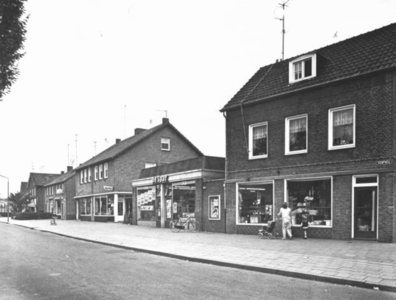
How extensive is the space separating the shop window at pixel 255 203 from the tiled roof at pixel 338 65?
448cm

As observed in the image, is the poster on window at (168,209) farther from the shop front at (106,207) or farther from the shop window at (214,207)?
the shop front at (106,207)

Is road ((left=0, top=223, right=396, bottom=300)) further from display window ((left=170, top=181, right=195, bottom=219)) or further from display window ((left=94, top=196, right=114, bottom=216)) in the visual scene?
display window ((left=94, top=196, right=114, bottom=216))

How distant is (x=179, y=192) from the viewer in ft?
84.6

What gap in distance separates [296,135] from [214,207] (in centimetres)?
663

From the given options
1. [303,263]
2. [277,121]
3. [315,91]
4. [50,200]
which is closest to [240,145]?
[277,121]

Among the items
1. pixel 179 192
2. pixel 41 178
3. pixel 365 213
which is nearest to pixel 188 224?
pixel 179 192

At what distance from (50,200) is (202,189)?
4999 cm

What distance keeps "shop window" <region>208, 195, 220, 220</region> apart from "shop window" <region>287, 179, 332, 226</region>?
4.86 meters

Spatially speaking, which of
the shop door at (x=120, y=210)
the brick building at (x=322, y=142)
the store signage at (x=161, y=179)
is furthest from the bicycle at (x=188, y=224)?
the shop door at (x=120, y=210)

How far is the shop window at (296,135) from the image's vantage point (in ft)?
60.1

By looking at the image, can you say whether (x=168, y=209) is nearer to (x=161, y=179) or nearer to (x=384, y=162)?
(x=161, y=179)

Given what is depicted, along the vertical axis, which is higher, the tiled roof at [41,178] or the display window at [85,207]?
the tiled roof at [41,178]

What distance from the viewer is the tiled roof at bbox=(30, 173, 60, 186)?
79338mm

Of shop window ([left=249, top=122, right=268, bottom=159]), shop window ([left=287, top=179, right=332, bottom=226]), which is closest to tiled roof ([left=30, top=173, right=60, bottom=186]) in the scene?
shop window ([left=249, top=122, right=268, bottom=159])
